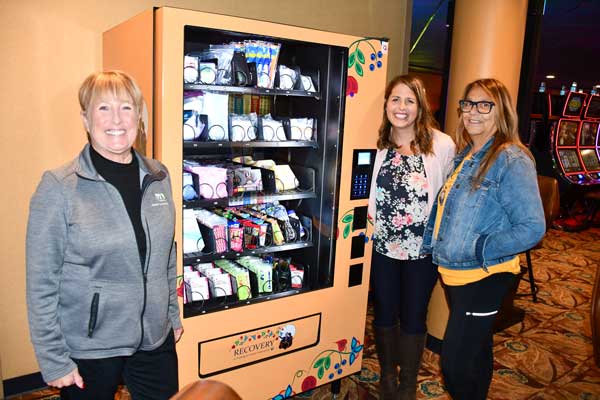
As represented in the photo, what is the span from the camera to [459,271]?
7.21ft

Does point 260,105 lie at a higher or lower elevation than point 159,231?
higher

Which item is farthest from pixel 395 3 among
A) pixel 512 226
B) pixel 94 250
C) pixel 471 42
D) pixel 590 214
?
pixel 590 214

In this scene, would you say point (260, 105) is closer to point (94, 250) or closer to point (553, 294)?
point (94, 250)

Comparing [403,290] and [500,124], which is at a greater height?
[500,124]

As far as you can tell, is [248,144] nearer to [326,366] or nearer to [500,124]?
[500,124]

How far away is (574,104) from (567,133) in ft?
1.52

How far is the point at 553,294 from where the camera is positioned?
4750 mm

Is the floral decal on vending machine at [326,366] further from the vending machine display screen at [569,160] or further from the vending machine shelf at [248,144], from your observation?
the vending machine display screen at [569,160]

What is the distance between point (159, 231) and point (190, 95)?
84 cm

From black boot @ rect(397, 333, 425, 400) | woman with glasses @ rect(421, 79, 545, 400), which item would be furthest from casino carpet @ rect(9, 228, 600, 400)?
woman with glasses @ rect(421, 79, 545, 400)

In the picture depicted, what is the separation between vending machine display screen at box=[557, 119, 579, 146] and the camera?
7.73m

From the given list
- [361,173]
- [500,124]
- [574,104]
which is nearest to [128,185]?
[361,173]

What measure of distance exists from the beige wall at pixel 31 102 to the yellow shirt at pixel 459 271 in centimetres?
180

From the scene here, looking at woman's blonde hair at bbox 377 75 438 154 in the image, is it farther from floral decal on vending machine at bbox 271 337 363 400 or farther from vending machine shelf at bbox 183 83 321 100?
floral decal on vending machine at bbox 271 337 363 400
